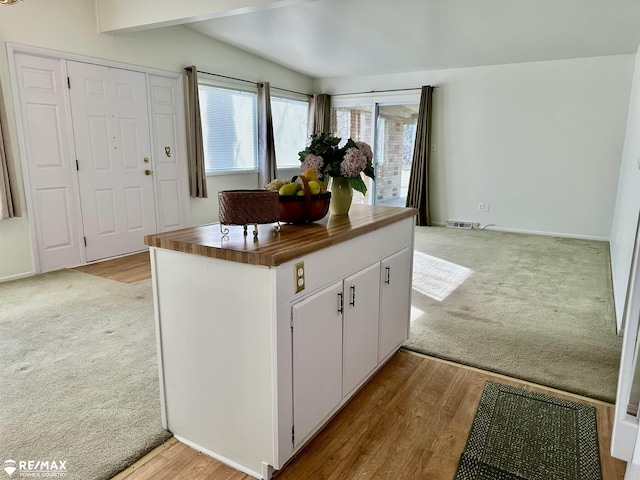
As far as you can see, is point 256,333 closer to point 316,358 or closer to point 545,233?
point 316,358

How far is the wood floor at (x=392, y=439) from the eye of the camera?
1.60 m

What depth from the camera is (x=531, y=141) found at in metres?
6.04

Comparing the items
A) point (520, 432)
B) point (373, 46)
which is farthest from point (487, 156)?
point (520, 432)

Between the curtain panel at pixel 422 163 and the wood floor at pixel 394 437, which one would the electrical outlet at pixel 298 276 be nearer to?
the wood floor at pixel 394 437

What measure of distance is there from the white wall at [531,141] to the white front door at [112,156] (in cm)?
409

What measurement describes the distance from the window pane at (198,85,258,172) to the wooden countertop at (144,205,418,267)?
13.8 ft

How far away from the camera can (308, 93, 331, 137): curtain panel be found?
24.7 feet

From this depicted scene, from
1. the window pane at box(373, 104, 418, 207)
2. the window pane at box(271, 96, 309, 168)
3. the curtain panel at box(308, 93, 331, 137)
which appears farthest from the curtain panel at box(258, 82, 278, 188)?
the window pane at box(373, 104, 418, 207)

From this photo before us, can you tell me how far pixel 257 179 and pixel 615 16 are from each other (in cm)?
476

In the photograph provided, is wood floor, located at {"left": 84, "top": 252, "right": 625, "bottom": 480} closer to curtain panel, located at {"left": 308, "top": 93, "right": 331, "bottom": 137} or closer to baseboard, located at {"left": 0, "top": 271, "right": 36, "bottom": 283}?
baseboard, located at {"left": 0, "top": 271, "right": 36, "bottom": 283}

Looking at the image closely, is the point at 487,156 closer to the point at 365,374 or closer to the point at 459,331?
the point at 459,331

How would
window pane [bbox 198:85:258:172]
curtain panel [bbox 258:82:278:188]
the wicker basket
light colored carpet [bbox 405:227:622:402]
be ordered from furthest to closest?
curtain panel [bbox 258:82:278:188]
window pane [bbox 198:85:258:172]
light colored carpet [bbox 405:227:622:402]
the wicker basket

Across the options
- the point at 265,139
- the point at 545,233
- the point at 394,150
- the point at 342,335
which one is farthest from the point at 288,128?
the point at 342,335

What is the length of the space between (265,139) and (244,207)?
514cm
